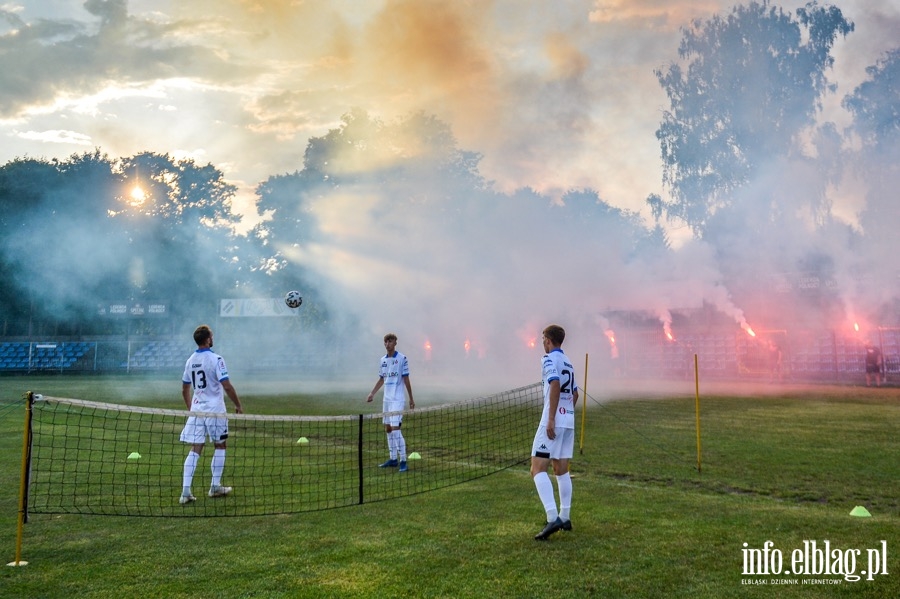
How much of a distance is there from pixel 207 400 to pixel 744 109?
47095 mm

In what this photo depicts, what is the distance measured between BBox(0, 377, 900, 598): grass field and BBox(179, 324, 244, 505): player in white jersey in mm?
1614

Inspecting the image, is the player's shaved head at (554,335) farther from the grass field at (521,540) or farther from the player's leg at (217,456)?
the player's leg at (217,456)

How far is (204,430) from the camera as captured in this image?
32.2 feet

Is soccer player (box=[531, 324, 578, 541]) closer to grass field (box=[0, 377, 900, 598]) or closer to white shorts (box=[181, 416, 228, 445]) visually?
grass field (box=[0, 377, 900, 598])

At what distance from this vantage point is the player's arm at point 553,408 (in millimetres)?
7273

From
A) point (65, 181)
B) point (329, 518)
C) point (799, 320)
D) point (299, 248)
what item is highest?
point (65, 181)

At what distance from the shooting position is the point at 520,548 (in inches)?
265

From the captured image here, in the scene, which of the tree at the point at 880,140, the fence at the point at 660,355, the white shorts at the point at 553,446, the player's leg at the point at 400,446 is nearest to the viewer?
the white shorts at the point at 553,446

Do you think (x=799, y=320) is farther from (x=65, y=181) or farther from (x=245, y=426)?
(x=65, y=181)

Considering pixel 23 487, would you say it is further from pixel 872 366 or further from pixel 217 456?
pixel 872 366

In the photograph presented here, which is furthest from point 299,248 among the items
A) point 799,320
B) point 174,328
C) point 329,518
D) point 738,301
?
point 329,518

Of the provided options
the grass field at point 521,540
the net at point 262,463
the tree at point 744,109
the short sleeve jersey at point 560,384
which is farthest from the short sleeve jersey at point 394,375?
the tree at point 744,109

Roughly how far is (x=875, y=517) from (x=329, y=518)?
7208 millimetres

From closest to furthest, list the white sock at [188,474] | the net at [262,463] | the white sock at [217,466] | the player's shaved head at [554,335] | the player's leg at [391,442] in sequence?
the player's shaved head at [554,335] → the net at [262,463] → the white sock at [188,474] → the white sock at [217,466] → the player's leg at [391,442]
